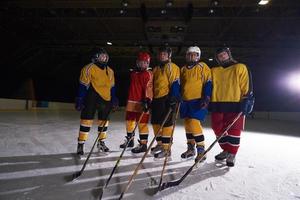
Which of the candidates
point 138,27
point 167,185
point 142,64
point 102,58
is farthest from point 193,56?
point 138,27

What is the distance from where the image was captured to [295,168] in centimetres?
264

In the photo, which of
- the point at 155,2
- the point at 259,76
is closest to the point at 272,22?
the point at 155,2

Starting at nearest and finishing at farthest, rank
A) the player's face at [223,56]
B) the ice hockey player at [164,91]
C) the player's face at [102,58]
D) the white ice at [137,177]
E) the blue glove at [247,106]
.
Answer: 1. the white ice at [137,177]
2. the blue glove at [247,106]
3. the player's face at [223,56]
4. the ice hockey player at [164,91]
5. the player's face at [102,58]

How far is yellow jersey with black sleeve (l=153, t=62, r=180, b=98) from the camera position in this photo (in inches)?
115

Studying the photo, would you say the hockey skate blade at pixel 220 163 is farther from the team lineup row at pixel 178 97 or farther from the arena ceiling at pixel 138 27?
the arena ceiling at pixel 138 27

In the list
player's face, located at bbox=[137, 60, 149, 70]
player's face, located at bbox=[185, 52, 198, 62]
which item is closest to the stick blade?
player's face, located at bbox=[185, 52, 198, 62]

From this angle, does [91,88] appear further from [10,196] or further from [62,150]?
[10,196]

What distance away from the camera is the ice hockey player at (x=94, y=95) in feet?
9.64

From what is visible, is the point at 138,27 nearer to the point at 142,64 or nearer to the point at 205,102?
the point at 142,64

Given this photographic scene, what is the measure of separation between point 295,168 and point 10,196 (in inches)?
101

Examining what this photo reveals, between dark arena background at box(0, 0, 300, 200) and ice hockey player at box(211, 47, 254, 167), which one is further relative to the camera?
ice hockey player at box(211, 47, 254, 167)

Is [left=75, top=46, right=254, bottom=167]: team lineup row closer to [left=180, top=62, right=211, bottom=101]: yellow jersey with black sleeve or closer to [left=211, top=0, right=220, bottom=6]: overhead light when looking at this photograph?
[left=180, top=62, right=211, bottom=101]: yellow jersey with black sleeve

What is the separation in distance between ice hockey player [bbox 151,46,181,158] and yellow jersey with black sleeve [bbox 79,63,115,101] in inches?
22.0

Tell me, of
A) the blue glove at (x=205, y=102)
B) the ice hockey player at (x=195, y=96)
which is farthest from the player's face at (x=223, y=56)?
the blue glove at (x=205, y=102)
